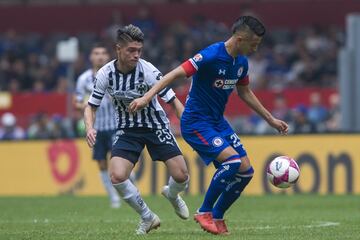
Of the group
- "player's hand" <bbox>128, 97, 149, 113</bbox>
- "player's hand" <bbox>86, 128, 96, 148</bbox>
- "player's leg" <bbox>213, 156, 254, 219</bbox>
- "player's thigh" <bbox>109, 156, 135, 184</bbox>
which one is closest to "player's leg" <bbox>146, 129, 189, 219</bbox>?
"player's thigh" <bbox>109, 156, 135, 184</bbox>

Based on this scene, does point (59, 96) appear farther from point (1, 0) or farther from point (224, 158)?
point (224, 158)

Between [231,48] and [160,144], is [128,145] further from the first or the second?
[231,48]

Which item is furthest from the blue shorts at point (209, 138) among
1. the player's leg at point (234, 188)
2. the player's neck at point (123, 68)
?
the player's neck at point (123, 68)

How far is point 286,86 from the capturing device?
28.2 meters

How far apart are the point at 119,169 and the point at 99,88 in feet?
3.09

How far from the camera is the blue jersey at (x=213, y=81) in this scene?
1212cm

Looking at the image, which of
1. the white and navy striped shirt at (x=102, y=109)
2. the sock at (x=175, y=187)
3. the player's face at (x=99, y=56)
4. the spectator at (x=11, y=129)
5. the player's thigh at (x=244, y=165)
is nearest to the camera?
the player's thigh at (x=244, y=165)

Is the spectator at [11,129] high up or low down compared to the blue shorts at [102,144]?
down

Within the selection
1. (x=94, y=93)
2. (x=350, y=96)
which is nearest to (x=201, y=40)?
(x=350, y=96)

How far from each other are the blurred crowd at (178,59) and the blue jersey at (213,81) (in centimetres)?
1285

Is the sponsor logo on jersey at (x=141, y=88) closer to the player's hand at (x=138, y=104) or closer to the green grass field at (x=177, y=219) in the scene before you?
the player's hand at (x=138, y=104)

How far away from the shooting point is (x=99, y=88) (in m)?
12.4

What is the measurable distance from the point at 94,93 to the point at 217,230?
6.72 ft

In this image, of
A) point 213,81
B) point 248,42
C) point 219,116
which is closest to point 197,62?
point 213,81
